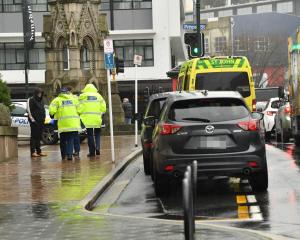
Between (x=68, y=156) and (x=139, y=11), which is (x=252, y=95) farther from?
→ (x=139, y=11)

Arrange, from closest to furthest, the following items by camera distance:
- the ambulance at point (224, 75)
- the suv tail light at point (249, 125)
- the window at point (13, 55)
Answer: the suv tail light at point (249, 125)
the ambulance at point (224, 75)
the window at point (13, 55)

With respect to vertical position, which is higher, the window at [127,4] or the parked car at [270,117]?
the window at [127,4]

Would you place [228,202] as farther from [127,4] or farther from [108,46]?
[127,4]

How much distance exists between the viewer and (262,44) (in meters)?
79.8

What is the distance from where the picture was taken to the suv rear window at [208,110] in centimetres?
1229

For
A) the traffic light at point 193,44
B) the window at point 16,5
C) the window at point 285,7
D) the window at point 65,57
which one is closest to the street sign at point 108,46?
the traffic light at point 193,44

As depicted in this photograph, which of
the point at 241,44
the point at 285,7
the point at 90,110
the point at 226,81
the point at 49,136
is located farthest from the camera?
the point at 285,7

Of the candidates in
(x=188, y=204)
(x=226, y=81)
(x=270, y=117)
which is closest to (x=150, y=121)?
(x=226, y=81)

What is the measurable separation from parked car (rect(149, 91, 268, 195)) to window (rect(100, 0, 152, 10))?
46101 millimetres

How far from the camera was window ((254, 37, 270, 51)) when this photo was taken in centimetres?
7762

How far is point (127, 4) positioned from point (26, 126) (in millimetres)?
32744

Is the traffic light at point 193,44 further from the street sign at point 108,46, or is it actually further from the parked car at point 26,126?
the street sign at point 108,46

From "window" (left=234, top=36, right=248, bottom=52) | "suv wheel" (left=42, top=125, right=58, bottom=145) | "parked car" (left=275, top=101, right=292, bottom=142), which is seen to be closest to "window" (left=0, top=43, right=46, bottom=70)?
"window" (left=234, top=36, right=248, bottom=52)

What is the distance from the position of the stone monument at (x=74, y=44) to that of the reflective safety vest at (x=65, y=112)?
1337 cm
